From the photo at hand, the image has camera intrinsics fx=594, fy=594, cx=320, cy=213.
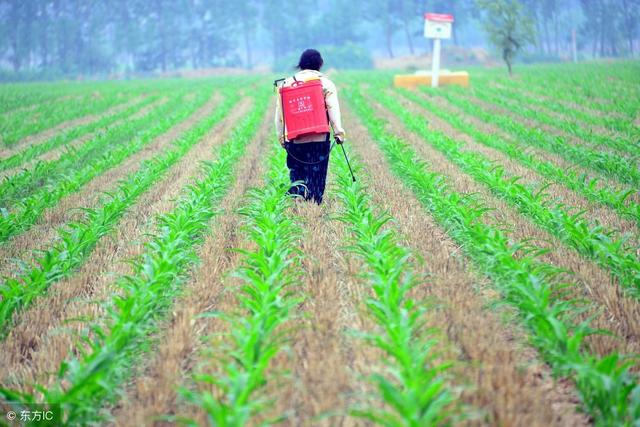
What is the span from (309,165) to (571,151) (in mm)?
5799

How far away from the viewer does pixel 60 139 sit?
14438mm

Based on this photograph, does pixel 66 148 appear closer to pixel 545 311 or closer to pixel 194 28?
pixel 545 311

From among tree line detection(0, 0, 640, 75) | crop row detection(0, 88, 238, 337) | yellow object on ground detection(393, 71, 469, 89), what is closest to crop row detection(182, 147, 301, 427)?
crop row detection(0, 88, 238, 337)

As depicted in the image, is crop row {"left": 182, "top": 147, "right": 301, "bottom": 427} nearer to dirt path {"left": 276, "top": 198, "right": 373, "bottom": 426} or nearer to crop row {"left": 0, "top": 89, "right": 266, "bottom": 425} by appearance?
dirt path {"left": 276, "top": 198, "right": 373, "bottom": 426}

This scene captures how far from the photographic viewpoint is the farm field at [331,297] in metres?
3.18

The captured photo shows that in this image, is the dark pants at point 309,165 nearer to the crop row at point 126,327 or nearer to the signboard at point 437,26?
the crop row at point 126,327

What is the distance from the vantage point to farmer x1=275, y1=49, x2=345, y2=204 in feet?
22.2

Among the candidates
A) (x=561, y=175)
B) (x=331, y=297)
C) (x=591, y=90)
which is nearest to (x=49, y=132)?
(x=561, y=175)

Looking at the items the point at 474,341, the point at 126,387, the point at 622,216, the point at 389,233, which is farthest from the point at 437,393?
the point at 622,216

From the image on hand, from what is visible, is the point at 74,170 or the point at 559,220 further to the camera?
the point at 74,170

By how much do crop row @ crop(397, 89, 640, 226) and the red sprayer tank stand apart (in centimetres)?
345

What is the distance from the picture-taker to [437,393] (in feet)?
10.3

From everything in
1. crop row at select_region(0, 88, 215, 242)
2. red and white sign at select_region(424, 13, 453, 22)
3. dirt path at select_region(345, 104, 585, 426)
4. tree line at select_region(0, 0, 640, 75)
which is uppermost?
tree line at select_region(0, 0, 640, 75)

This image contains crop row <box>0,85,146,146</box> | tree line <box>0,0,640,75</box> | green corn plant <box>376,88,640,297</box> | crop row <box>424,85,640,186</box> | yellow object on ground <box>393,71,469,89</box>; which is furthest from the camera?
tree line <box>0,0,640,75</box>
